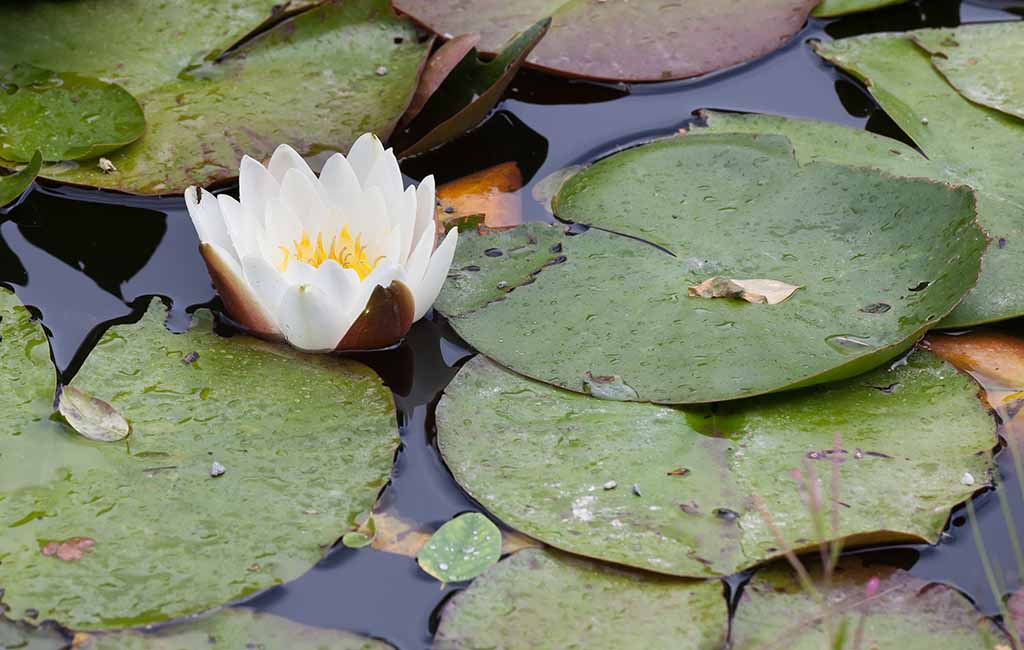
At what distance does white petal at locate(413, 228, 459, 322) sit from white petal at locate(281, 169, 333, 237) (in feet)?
0.93

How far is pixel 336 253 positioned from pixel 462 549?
78 centimetres

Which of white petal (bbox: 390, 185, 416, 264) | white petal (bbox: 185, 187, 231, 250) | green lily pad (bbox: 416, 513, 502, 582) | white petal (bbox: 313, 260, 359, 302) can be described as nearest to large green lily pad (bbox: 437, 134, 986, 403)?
white petal (bbox: 390, 185, 416, 264)

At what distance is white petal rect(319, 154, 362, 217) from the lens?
2.30 meters

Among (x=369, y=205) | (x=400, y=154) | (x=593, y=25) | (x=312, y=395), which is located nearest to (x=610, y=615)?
(x=312, y=395)

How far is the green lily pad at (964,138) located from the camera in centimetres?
234

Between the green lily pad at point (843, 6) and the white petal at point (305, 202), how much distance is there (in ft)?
6.11

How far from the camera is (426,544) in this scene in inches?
74.8

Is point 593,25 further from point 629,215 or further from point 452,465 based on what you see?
point 452,465

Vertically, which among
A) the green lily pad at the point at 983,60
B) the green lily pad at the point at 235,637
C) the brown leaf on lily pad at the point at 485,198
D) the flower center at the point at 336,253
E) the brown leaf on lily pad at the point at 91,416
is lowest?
the green lily pad at the point at 235,637

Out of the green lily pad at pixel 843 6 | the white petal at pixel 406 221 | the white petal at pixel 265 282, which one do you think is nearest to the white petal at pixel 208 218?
the white petal at pixel 265 282

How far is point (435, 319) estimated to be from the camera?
7.82ft

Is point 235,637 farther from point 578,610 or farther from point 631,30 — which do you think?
point 631,30

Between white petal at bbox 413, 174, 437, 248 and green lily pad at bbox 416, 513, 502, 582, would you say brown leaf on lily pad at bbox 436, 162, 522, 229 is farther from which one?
green lily pad at bbox 416, 513, 502, 582

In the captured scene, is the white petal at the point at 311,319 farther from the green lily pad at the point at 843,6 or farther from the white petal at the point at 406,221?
the green lily pad at the point at 843,6
